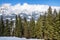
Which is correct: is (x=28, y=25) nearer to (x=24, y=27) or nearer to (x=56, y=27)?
(x=24, y=27)

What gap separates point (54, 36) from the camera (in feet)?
103

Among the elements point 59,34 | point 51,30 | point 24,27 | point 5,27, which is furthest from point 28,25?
point 59,34

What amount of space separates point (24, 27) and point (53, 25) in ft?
66.0

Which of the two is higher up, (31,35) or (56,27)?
(56,27)

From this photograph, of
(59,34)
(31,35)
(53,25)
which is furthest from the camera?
(31,35)

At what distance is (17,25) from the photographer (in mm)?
53500

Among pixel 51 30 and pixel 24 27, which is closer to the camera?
pixel 51 30

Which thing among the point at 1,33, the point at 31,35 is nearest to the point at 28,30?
the point at 31,35

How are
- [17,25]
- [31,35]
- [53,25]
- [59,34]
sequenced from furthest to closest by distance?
[17,25] → [31,35] → [53,25] → [59,34]

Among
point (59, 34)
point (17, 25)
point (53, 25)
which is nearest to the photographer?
point (59, 34)

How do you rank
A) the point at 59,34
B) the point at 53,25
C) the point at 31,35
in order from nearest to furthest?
the point at 59,34
the point at 53,25
the point at 31,35

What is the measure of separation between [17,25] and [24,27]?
3493 mm

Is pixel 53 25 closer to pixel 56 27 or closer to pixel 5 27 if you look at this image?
pixel 56 27

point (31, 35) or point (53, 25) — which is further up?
point (53, 25)
